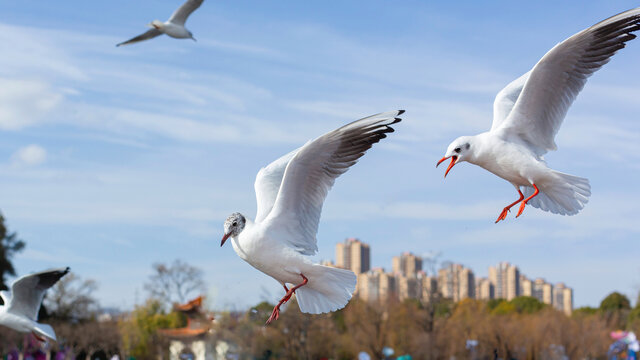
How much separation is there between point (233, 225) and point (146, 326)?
34.8 m

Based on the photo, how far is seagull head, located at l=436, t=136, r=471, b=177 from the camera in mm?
4547

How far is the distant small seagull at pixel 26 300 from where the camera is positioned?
902cm

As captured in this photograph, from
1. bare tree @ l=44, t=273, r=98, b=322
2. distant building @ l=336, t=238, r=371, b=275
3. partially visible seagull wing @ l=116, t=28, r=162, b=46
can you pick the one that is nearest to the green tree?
bare tree @ l=44, t=273, r=98, b=322

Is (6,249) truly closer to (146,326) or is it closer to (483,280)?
(146,326)

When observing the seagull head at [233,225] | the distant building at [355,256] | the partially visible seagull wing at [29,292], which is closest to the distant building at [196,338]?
the partially visible seagull wing at [29,292]

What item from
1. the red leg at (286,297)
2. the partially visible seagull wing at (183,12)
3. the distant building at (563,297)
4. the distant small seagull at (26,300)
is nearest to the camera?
the red leg at (286,297)

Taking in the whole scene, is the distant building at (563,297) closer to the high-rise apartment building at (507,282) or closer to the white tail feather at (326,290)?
the high-rise apartment building at (507,282)

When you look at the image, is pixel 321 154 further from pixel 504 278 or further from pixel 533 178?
pixel 504 278

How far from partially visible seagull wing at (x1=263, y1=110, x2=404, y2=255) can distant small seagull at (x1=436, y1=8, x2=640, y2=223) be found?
606mm

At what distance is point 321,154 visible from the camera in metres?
4.36

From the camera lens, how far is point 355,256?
280 feet

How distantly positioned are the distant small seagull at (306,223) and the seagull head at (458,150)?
51 cm

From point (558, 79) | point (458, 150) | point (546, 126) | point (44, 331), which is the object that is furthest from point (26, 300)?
point (558, 79)

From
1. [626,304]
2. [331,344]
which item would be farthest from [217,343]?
[626,304]
